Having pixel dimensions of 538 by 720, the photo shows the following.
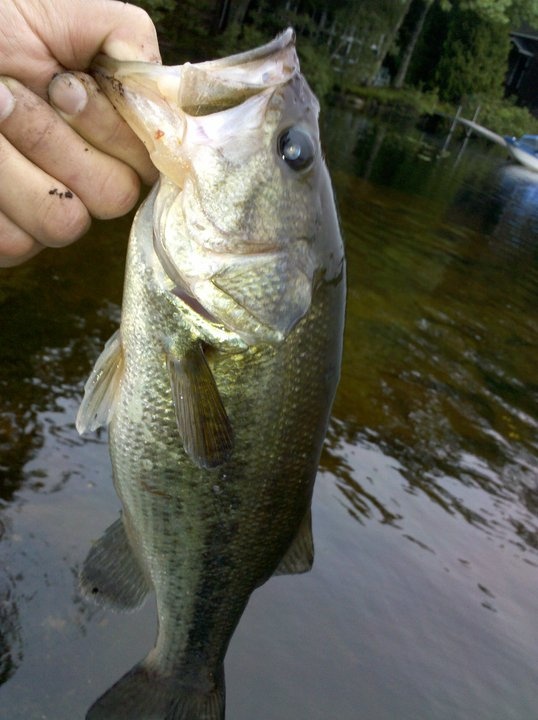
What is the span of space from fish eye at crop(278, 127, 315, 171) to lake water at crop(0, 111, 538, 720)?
2429 millimetres

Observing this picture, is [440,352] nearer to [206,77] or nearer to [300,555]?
[300,555]

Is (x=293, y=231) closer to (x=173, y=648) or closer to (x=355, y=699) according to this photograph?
(x=173, y=648)

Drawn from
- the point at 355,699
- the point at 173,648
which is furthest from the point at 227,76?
the point at 355,699

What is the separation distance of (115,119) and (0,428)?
2892 millimetres

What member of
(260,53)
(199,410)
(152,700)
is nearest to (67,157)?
(260,53)

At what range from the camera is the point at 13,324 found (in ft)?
16.9

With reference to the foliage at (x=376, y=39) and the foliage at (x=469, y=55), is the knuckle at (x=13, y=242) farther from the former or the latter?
the foliage at (x=469, y=55)

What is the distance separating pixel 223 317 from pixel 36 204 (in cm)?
53

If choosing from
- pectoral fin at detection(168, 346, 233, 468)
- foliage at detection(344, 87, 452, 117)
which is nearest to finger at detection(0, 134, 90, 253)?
pectoral fin at detection(168, 346, 233, 468)

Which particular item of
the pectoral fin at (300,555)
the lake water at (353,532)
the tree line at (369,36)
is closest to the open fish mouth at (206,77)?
the pectoral fin at (300,555)

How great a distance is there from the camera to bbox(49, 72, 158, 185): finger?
→ 5.37 ft

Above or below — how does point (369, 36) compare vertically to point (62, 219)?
above

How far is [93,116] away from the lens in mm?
1684

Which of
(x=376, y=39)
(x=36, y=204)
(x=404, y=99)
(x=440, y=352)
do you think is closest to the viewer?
(x=36, y=204)
